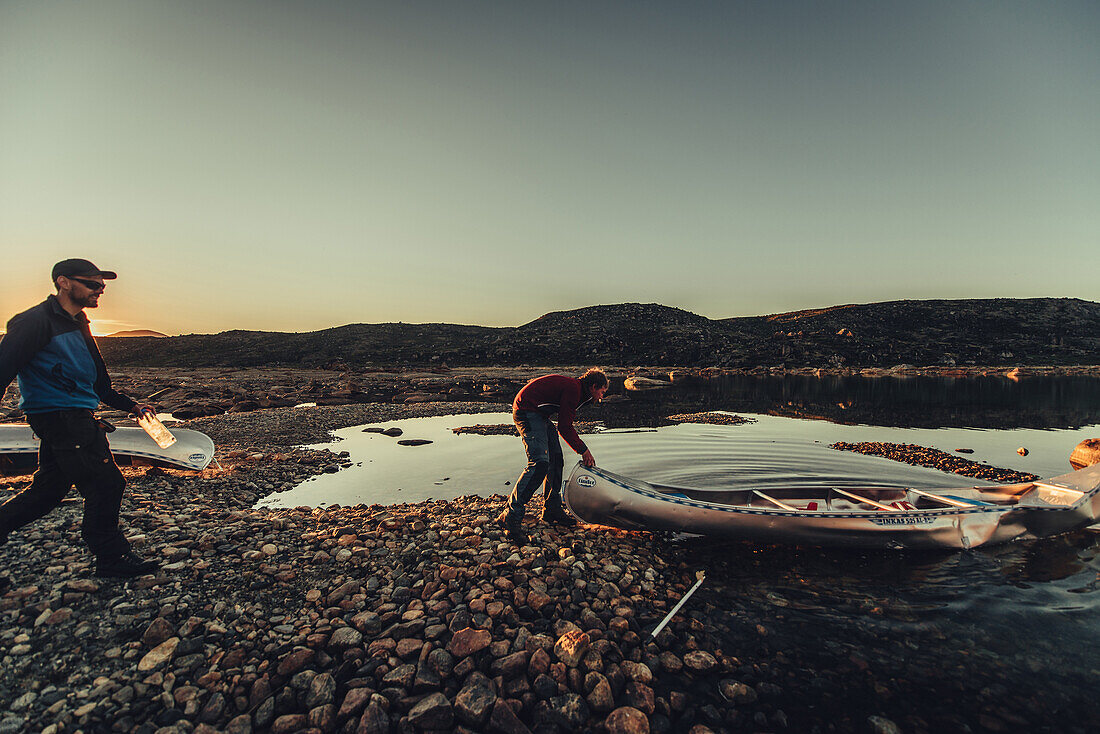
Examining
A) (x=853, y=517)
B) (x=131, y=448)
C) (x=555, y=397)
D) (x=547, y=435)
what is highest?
(x=555, y=397)

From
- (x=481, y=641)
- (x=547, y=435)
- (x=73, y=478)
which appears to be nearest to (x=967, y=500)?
(x=547, y=435)

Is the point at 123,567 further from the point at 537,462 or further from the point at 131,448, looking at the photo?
the point at 131,448

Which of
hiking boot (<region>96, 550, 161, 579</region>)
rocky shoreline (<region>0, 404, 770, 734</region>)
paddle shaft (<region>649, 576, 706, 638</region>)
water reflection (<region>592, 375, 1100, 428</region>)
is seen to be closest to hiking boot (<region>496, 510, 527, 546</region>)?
rocky shoreline (<region>0, 404, 770, 734</region>)

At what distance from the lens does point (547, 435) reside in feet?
25.7

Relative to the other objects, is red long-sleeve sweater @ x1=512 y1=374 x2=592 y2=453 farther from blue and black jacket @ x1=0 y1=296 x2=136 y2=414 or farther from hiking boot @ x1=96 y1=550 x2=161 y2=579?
blue and black jacket @ x1=0 y1=296 x2=136 y2=414

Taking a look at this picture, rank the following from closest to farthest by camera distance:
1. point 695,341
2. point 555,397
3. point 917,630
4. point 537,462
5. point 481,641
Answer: point 481,641
point 917,630
point 537,462
point 555,397
point 695,341

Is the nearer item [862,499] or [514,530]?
[514,530]

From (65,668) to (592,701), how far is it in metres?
4.68

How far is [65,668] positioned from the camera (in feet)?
13.1

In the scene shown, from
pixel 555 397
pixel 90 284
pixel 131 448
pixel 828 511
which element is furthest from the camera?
pixel 131 448

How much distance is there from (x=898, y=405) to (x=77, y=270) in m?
40.4

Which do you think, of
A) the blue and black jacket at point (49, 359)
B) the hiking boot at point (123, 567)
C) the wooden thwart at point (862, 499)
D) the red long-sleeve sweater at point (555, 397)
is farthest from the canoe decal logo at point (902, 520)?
the blue and black jacket at point (49, 359)

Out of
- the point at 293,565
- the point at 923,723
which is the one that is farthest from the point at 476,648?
the point at 923,723

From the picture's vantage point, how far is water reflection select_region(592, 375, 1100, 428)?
2494 cm
